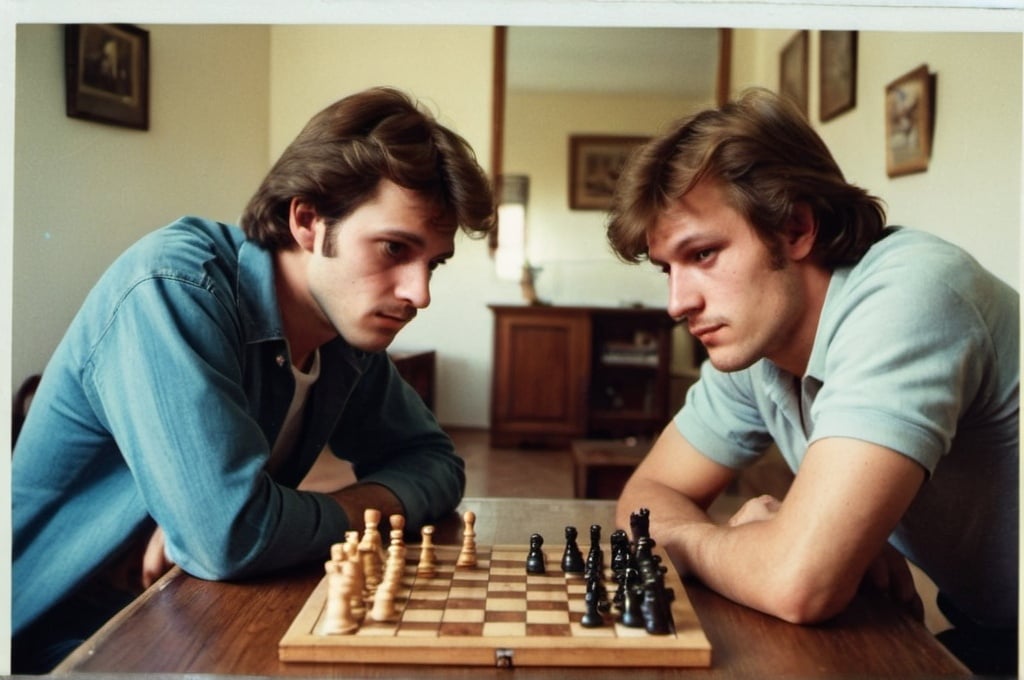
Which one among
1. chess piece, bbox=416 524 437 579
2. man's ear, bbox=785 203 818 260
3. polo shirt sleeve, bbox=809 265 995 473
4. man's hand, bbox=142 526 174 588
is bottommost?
man's hand, bbox=142 526 174 588

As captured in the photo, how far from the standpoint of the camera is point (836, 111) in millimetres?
2535

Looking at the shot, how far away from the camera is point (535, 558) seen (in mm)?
983

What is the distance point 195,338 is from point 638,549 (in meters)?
0.56

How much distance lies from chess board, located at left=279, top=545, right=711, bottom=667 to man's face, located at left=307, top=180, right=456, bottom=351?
0.39 meters

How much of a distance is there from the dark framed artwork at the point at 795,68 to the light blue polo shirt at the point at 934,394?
1.95 meters

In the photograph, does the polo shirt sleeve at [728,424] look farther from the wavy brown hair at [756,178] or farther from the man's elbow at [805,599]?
the man's elbow at [805,599]

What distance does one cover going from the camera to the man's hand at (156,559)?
3.56ft

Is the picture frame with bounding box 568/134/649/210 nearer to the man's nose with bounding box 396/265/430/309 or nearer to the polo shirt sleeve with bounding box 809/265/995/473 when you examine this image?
the man's nose with bounding box 396/265/430/309

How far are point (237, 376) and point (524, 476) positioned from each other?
1618 mm

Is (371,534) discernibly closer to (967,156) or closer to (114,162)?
(114,162)

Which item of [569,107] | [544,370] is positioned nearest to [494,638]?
[544,370]

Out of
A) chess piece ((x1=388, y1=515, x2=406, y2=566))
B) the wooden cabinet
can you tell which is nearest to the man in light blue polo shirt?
chess piece ((x1=388, y1=515, x2=406, y2=566))

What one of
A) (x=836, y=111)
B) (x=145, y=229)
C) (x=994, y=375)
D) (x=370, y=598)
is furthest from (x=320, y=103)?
(x=836, y=111)

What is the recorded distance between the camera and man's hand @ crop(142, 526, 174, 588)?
1.08 meters
